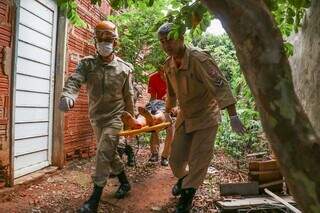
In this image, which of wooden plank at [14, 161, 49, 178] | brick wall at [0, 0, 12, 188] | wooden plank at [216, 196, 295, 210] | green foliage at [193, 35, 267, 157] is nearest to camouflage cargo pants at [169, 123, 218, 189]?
wooden plank at [216, 196, 295, 210]

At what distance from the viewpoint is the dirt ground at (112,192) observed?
485cm

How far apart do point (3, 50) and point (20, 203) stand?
1.63 m

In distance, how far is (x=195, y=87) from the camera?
14.9ft

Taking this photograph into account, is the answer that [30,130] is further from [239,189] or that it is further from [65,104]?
[239,189]

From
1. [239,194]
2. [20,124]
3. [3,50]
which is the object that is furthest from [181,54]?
[20,124]

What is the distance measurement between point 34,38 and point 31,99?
0.78 m

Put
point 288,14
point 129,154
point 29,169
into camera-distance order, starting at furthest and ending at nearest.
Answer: point 129,154
point 29,169
point 288,14

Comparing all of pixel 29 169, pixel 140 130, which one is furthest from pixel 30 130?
pixel 140 130

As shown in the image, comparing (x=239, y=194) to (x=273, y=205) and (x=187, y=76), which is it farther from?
(x=187, y=76)

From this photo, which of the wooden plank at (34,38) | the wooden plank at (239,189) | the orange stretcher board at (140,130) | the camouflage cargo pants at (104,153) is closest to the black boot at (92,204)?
the camouflage cargo pants at (104,153)

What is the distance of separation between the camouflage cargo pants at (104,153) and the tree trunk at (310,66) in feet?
6.85

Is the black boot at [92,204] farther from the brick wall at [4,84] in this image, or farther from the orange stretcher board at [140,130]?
the brick wall at [4,84]

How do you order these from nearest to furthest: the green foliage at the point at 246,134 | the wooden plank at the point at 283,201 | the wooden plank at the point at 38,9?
the wooden plank at the point at 283,201, the wooden plank at the point at 38,9, the green foliage at the point at 246,134

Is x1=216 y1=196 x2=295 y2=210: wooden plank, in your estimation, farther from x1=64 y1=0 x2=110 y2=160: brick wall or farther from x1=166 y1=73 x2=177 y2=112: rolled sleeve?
x1=64 y1=0 x2=110 y2=160: brick wall
